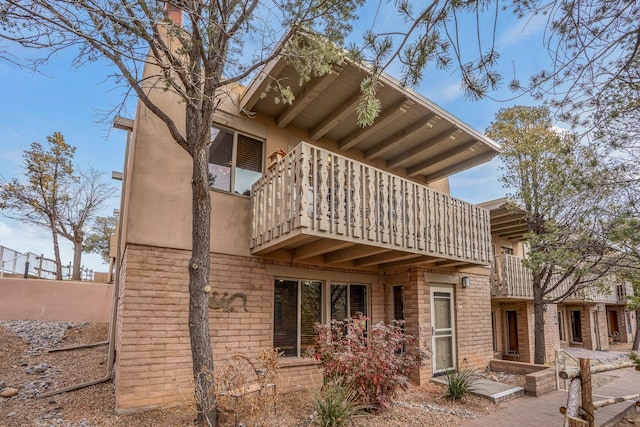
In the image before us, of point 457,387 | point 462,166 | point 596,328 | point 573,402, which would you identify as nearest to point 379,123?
point 462,166

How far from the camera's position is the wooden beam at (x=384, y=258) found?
23.4 ft

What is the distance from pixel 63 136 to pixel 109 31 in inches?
639

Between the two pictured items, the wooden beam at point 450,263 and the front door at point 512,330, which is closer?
the wooden beam at point 450,263

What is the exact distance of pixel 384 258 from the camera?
7500 mm

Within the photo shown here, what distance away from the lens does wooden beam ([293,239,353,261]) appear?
6.12 m

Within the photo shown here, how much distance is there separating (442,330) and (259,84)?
6992mm

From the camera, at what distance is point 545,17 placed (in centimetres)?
360

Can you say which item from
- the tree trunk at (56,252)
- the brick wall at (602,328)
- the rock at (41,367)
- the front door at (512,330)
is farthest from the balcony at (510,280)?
the tree trunk at (56,252)

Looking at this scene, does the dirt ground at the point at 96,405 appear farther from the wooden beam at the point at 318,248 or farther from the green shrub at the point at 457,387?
the wooden beam at the point at 318,248

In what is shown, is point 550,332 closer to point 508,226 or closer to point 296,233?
point 508,226

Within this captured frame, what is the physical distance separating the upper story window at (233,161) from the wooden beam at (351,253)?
2.13m

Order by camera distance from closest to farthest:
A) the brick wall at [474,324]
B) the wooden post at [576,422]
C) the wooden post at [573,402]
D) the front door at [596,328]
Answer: the wooden post at [576,422] < the wooden post at [573,402] < the brick wall at [474,324] < the front door at [596,328]

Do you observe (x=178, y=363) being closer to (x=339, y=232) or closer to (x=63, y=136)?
(x=339, y=232)

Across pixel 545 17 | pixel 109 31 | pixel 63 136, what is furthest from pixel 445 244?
pixel 63 136
